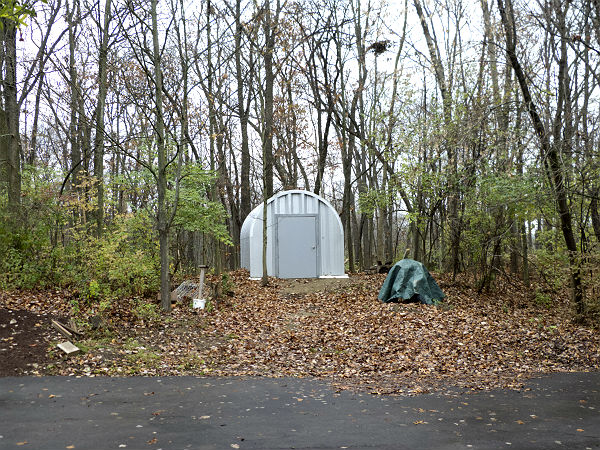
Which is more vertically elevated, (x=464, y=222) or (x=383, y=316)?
(x=464, y=222)

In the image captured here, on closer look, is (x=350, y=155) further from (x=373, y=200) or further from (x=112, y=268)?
(x=112, y=268)

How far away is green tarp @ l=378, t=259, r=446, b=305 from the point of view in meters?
13.6

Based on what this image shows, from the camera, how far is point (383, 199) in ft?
60.9

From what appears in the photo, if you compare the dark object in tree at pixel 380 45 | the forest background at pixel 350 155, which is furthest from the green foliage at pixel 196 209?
the dark object in tree at pixel 380 45

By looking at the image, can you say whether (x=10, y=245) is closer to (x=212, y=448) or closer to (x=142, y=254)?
(x=142, y=254)

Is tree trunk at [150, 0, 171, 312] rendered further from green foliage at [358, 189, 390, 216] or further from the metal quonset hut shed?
green foliage at [358, 189, 390, 216]

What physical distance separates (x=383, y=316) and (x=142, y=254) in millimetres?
5927

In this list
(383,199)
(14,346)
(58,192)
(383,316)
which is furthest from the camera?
(383,199)

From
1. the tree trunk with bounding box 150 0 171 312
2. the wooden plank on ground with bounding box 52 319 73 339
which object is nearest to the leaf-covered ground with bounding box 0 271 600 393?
the wooden plank on ground with bounding box 52 319 73 339

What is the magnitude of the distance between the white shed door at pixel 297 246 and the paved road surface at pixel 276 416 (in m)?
11.3

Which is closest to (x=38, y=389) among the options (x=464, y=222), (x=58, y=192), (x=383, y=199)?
(x=58, y=192)

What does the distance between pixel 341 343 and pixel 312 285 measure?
23.1ft

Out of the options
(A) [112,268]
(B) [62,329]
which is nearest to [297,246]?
(A) [112,268]

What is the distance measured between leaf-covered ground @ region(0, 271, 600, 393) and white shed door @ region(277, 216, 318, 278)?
442 centimetres
